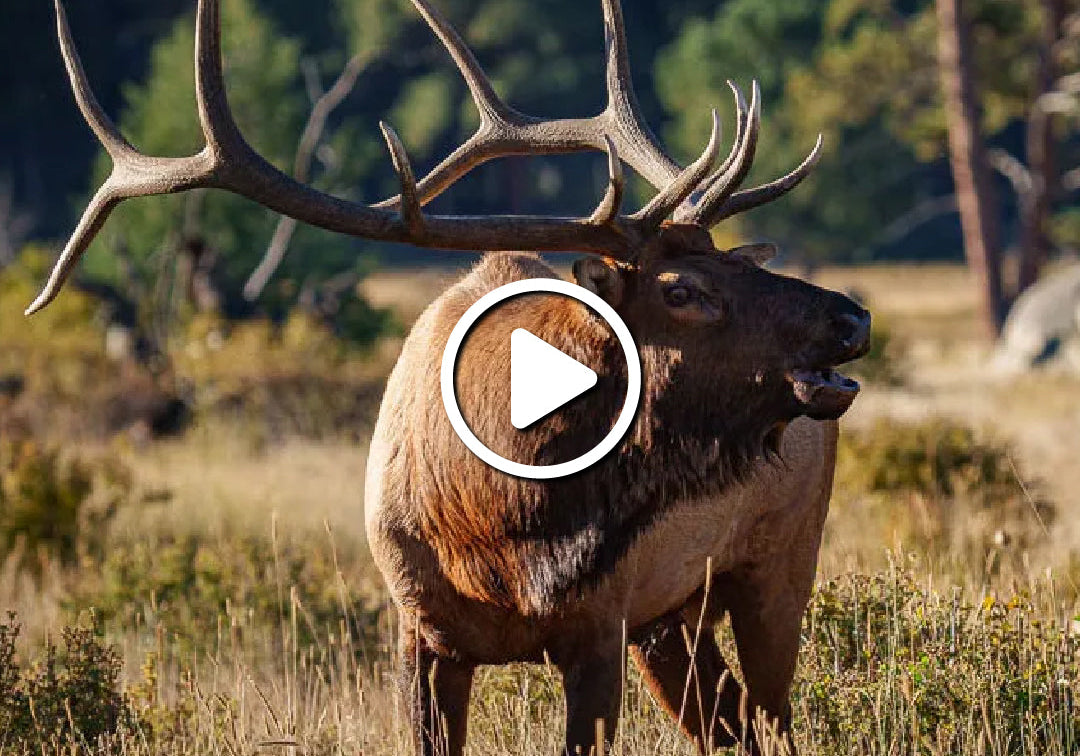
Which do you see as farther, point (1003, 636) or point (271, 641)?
point (271, 641)

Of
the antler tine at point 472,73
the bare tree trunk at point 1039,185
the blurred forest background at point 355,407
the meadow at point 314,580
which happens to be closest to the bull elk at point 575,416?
the blurred forest background at point 355,407

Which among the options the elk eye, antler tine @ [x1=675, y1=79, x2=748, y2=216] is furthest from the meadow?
the elk eye

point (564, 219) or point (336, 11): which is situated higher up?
point (336, 11)

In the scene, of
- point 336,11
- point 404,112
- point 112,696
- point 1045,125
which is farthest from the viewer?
point 336,11

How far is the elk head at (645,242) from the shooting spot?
14.1 feet

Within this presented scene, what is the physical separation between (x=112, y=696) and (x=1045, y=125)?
28.4 meters

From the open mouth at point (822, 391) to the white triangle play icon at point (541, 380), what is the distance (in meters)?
0.53

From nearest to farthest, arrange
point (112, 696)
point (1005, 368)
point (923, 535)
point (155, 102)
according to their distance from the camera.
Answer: point (112, 696)
point (923, 535)
point (155, 102)
point (1005, 368)

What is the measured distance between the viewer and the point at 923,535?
28.2 feet

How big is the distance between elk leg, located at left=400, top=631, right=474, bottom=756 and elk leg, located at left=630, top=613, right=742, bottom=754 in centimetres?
84

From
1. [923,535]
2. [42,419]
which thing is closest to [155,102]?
[42,419]

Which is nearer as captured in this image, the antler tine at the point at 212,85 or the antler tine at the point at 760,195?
the antler tine at the point at 212,85

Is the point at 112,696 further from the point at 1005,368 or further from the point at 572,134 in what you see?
the point at 1005,368

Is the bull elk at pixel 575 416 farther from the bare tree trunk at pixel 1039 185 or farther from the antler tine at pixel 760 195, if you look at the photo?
the bare tree trunk at pixel 1039 185
